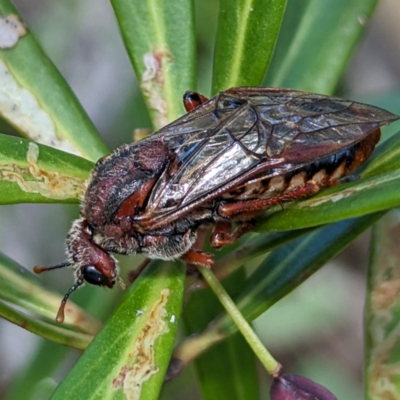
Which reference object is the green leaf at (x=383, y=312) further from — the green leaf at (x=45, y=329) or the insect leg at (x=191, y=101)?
the green leaf at (x=45, y=329)

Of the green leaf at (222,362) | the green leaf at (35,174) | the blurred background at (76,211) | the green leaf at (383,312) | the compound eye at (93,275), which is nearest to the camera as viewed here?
the green leaf at (35,174)

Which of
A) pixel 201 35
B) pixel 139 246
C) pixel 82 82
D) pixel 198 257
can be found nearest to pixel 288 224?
pixel 198 257

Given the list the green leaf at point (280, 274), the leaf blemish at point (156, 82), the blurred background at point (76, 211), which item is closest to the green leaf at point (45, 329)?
the green leaf at point (280, 274)

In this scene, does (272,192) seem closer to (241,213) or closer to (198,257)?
(241,213)

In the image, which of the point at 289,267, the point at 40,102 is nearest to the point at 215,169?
the point at 289,267

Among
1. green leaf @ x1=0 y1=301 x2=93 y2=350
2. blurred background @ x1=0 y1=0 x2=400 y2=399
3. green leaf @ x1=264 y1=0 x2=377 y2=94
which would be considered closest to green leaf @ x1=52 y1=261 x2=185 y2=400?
green leaf @ x1=0 y1=301 x2=93 y2=350

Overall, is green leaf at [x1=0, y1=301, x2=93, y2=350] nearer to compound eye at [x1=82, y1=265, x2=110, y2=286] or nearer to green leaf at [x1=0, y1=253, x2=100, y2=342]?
green leaf at [x1=0, y1=253, x2=100, y2=342]

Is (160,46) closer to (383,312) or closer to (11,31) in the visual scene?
(11,31)
